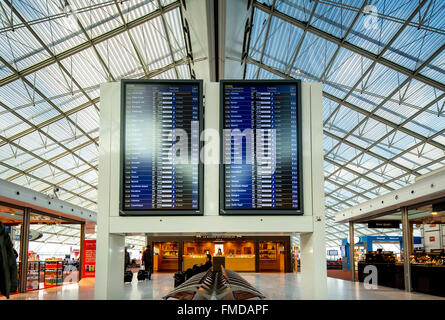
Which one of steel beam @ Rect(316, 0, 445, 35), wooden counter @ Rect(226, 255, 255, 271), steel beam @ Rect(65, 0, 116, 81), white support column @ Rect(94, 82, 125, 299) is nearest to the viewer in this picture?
white support column @ Rect(94, 82, 125, 299)

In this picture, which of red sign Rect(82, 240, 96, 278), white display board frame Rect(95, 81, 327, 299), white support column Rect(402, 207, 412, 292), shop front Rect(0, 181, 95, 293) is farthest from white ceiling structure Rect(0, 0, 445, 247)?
red sign Rect(82, 240, 96, 278)

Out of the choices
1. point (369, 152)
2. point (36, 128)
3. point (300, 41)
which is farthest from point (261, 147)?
point (369, 152)

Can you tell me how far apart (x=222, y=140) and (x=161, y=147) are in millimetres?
632

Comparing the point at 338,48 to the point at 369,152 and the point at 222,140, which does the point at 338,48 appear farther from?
the point at 222,140

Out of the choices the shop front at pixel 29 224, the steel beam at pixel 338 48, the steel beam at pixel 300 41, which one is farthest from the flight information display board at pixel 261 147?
the steel beam at pixel 300 41

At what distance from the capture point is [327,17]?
15.2 metres

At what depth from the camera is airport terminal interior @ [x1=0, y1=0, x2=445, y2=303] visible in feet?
12.7

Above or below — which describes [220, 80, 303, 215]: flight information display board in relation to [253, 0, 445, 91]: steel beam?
below

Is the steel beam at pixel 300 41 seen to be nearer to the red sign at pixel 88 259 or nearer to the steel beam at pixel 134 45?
the steel beam at pixel 134 45

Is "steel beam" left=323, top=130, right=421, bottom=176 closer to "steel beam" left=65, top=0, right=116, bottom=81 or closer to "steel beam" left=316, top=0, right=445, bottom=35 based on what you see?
"steel beam" left=316, top=0, right=445, bottom=35

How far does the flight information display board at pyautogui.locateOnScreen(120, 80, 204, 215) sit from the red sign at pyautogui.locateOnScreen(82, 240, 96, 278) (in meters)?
16.8

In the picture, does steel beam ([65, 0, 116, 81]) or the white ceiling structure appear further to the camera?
steel beam ([65, 0, 116, 81])

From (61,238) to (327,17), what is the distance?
4097cm

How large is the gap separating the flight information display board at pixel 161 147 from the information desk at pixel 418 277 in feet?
40.1
